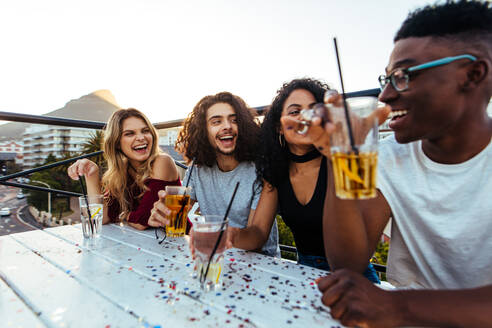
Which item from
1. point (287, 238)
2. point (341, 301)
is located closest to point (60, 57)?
point (287, 238)

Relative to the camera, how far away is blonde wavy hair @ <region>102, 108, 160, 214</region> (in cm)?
221

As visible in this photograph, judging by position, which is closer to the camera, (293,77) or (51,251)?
(51,251)

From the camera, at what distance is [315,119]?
76cm

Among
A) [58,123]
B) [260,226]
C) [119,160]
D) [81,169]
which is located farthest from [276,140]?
[58,123]

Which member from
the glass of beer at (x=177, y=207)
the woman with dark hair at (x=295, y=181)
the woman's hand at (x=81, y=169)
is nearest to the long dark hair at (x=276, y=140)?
the woman with dark hair at (x=295, y=181)

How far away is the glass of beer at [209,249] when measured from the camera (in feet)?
2.97

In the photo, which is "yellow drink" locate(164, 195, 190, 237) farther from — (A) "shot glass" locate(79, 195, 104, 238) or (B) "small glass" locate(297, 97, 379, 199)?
(B) "small glass" locate(297, 97, 379, 199)

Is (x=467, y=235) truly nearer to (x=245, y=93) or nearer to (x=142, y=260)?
(x=142, y=260)

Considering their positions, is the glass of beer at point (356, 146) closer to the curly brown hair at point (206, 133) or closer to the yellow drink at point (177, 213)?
the yellow drink at point (177, 213)

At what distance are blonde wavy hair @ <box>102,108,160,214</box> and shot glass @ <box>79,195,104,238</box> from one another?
0.63 metres

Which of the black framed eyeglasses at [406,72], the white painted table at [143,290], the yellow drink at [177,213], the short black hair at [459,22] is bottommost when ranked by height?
the white painted table at [143,290]

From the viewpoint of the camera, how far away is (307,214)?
61.9 inches

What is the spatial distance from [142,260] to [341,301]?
82cm

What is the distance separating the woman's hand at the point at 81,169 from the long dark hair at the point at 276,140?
1.15m
